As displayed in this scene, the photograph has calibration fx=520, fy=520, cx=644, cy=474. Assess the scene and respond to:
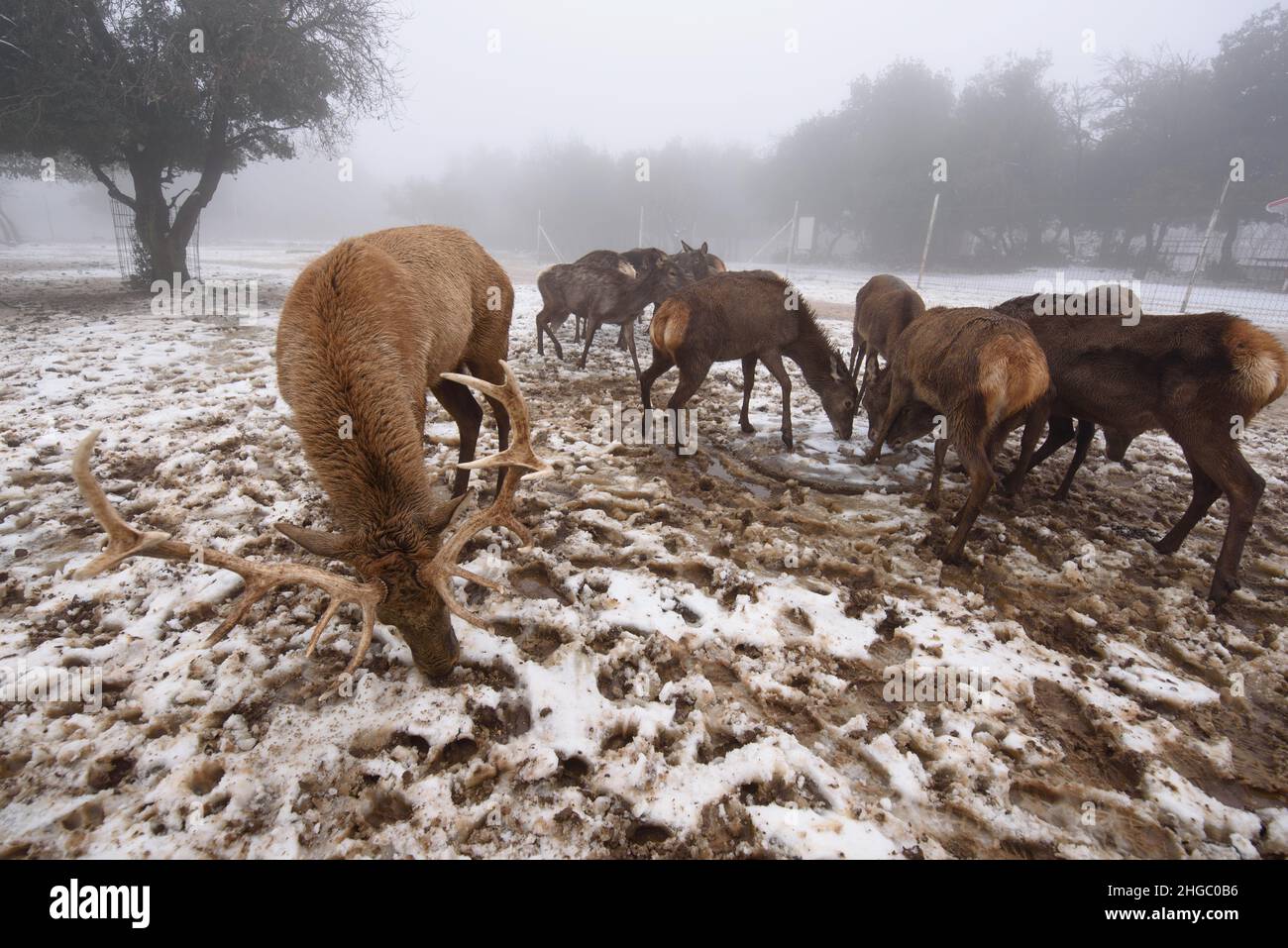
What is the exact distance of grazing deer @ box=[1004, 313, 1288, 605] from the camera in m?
3.42

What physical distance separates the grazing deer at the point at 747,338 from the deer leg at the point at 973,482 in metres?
2.06

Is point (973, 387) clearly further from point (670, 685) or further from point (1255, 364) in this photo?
point (670, 685)

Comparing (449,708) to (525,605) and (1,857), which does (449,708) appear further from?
(1,857)

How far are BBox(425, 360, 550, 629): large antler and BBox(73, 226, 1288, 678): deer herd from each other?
1 cm

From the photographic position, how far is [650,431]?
593 cm

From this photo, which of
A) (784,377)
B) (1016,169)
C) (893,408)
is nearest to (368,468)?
A: (893,408)

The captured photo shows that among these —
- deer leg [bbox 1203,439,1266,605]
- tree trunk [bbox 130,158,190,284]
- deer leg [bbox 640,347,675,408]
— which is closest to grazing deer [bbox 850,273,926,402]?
deer leg [bbox 640,347,675,408]

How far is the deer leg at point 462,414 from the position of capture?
13.3 feet

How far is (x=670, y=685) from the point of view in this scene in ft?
8.78

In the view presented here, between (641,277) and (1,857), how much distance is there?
8.87 metres

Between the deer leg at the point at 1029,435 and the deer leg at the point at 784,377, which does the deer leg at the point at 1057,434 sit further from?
the deer leg at the point at 784,377

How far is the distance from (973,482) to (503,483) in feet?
11.0

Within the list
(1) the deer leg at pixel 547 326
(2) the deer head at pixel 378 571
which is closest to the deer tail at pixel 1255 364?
(2) the deer head at pixel 378 571
